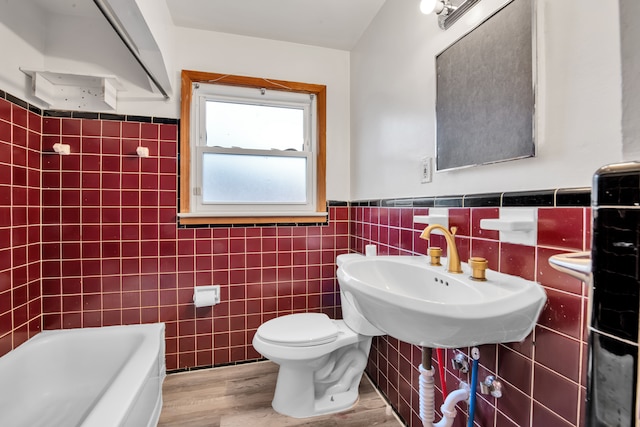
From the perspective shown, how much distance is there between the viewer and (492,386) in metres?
0.90

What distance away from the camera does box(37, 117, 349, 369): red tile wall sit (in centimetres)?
167

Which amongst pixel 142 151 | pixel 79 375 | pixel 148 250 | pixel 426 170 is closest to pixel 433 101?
pixel 426 170

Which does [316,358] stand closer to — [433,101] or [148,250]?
[148,250]

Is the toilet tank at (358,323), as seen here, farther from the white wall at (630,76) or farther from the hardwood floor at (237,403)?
the white wall at (630,76)

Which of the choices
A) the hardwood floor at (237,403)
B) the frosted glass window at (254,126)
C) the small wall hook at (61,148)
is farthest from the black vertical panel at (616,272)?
the small wall hook at (61,148)

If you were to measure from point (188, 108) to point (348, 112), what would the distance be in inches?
44.5

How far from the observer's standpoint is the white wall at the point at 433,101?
0.66 metres

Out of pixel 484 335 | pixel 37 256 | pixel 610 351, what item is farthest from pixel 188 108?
pixel 610 351

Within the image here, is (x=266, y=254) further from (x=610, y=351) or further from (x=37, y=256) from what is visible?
(x=610, y=351)

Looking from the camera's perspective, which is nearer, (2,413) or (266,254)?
(2,413)

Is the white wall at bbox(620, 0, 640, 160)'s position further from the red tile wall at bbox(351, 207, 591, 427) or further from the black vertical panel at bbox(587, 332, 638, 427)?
the black vertical panel at bbox(587, 332, 638, 427)

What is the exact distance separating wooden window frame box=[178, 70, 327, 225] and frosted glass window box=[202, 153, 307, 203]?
0.37ft

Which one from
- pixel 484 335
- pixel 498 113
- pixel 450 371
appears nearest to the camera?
pixel 484 335

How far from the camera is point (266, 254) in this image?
6.48 feet
